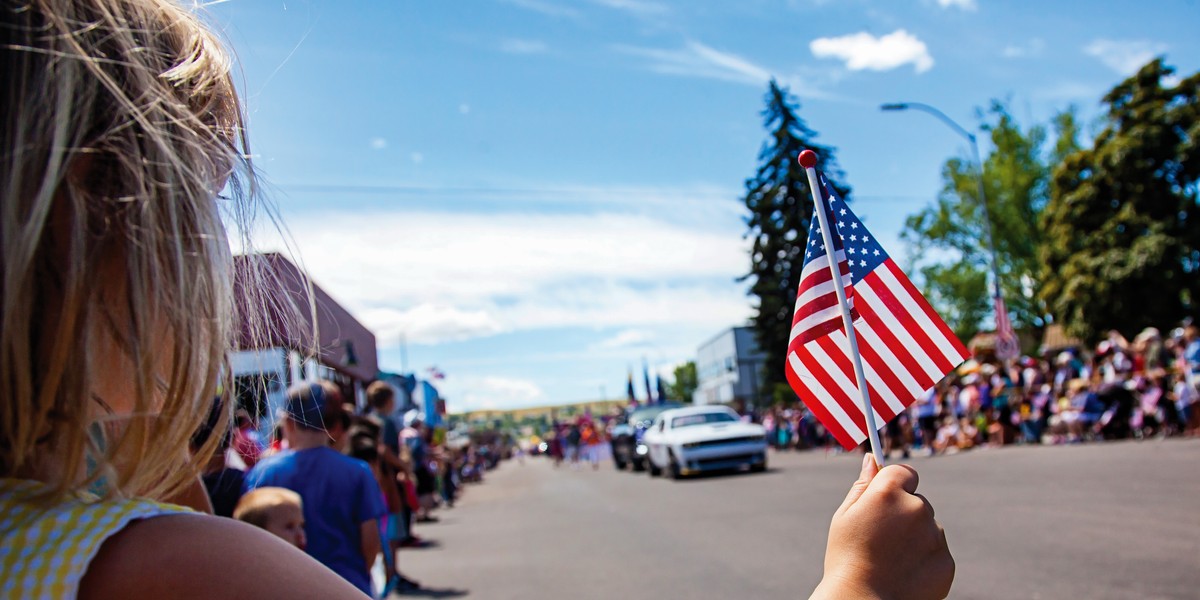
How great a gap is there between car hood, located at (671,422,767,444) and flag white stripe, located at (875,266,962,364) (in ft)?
52.7

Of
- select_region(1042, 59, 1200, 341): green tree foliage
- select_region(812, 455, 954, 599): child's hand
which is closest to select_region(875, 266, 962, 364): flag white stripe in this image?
select_region(812, 455, 954, 599): child's hand

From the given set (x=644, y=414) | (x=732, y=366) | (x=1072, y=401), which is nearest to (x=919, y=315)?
(x=1072, y=401)

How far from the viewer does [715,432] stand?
1841 centimetres

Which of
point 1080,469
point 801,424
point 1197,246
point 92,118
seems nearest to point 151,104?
point 92,118

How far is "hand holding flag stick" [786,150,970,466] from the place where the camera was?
2133 mm

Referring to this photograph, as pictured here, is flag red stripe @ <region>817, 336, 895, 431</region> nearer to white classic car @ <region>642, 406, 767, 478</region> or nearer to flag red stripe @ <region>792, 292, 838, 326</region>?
flag red stripe @ <region>792, 292, 838, 326</region>

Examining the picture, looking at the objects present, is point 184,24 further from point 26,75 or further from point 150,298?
point 150,298

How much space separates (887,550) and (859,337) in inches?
43.1

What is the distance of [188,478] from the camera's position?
1142 millimetres

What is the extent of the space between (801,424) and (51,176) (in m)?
28.9

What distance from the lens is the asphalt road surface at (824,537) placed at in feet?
20.5

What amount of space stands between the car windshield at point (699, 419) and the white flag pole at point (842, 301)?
60.0ft

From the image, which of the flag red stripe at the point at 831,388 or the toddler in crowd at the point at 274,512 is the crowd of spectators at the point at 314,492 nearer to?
the toddler in crowd at the point at 274,512

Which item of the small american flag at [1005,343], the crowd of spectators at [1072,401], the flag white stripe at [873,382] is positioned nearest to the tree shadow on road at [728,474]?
the crowd of spectators at [1072,401]
